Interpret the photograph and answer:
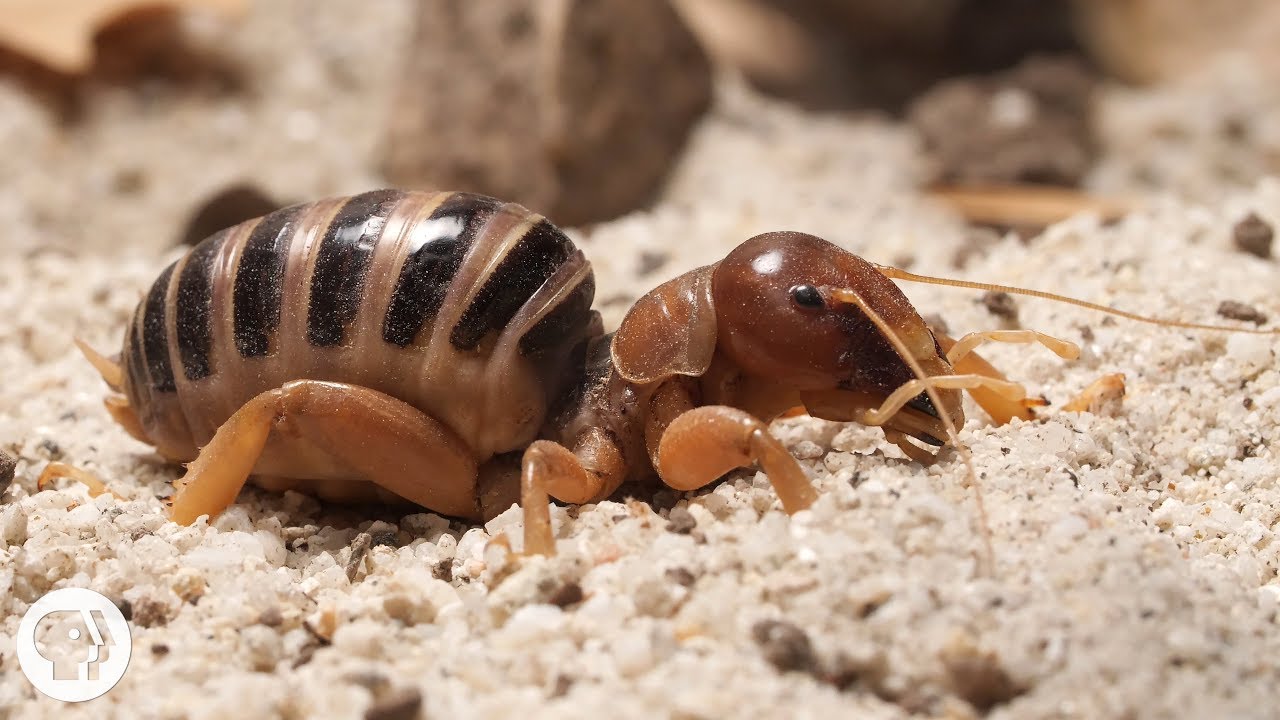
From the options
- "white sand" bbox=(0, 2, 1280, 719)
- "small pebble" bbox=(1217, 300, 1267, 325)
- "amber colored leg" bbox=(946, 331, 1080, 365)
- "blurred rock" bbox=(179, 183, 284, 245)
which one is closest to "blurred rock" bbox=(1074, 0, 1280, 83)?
"white sand" bbox=(0, 2, 1280, 719)

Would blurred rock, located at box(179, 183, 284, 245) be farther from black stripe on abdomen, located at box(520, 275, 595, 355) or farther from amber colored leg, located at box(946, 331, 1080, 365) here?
amber colored leg, located at box(946, 331, 1080, 365)

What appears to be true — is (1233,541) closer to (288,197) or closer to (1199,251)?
(1199,251)

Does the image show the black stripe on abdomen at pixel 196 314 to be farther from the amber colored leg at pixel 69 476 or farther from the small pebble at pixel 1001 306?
the small pebble at pixel 1001 306

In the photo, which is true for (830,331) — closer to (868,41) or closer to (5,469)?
(5,469)

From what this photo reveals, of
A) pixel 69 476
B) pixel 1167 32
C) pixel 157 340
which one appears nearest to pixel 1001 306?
pixel 157 340

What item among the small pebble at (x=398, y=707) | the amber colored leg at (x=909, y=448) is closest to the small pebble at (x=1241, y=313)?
the amber colored leg at (x=909, y=448)
